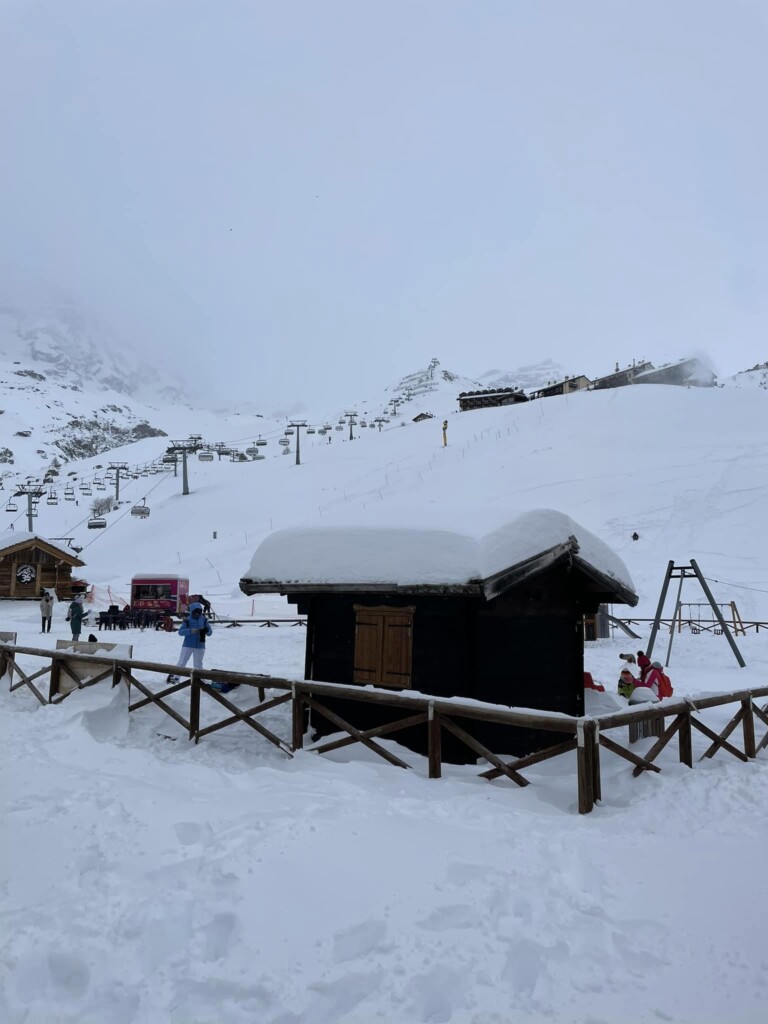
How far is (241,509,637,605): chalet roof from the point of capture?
7.86 m

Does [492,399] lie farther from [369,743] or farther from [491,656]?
[369,743]

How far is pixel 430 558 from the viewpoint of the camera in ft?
27.0

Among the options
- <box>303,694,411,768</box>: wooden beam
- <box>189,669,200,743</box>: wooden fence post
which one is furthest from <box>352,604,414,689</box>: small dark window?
<box>189,669,200,743</box>: wooden fence post

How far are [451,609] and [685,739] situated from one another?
311 cm

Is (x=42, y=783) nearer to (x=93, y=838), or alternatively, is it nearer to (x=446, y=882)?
(x=93, y=838)

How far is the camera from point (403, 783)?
6.82m

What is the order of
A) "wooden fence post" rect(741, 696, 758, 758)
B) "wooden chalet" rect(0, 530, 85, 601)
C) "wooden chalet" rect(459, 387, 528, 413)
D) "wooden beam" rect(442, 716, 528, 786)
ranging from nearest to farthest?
"wooden beam" rect(442, 716, 528, 786) < "wooden fence post" rect(741, 696, 758, 758) < "wooden chalet" rect(0, 530, 85, 601) < "wooden chalet" rect(459, 387, 528, 413)

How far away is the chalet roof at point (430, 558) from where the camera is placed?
25.8 ft

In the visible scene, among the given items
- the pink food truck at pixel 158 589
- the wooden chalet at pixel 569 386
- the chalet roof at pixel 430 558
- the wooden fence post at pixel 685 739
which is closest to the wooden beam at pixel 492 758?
the chalet roof at pixel 430 558

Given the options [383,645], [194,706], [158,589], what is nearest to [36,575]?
[158,589]

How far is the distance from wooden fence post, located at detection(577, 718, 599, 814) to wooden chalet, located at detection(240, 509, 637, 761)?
194 cm

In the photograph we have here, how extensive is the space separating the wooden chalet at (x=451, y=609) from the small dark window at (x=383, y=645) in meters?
0.01

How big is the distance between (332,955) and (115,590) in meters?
36.5

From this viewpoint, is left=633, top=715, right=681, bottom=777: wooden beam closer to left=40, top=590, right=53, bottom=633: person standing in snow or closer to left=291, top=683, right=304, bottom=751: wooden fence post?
left=291, top=683, right=304, bottom=751: wooden fence post
